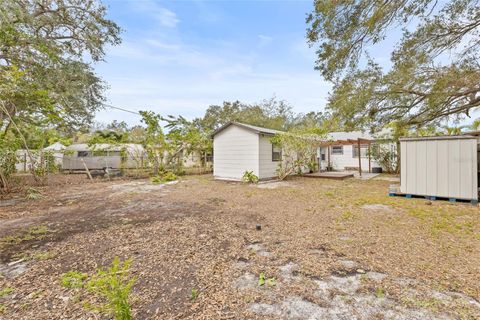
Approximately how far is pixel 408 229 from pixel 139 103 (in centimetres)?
2069

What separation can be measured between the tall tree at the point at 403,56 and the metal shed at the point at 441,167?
7.18ft

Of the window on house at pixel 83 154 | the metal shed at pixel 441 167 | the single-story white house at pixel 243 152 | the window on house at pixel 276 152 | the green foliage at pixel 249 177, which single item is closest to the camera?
the metal shed at pixel 441 167

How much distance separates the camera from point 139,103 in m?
19.7

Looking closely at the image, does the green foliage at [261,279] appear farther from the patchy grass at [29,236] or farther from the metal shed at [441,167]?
the metal shed at [441,167]

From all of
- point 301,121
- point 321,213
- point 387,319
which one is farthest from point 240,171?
point 301,121

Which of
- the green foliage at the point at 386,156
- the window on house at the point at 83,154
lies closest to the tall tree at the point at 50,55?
the window on house at the point at 83,154

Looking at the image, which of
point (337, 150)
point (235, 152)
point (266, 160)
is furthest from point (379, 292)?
point (337, 150)

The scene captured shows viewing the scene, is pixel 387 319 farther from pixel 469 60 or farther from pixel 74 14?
pixel 74 14

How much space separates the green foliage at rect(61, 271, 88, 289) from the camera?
2.16 m

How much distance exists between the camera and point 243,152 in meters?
10.6

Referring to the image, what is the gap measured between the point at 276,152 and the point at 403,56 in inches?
239

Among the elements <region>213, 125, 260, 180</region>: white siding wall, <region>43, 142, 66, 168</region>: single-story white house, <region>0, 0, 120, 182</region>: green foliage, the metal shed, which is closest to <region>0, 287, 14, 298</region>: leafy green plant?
<region>0, 0, 120, 182</region>: green foliage

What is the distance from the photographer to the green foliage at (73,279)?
2.16m

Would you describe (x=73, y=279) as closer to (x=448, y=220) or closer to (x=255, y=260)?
(x=255, y=260)
